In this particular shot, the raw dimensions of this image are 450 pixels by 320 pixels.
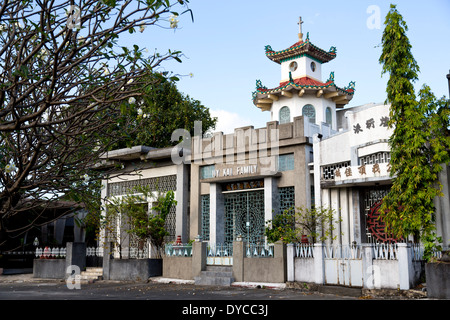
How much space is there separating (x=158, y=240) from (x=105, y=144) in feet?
45.0

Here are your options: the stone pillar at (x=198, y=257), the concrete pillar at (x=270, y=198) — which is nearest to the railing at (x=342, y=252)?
the concrete pillar at (x=270, y=198)

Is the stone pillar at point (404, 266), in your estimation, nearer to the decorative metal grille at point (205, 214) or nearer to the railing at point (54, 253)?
the decorative metal grille at point (205, 214)

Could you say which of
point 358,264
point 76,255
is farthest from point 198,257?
point 76,255

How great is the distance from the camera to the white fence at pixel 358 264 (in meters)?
11.6

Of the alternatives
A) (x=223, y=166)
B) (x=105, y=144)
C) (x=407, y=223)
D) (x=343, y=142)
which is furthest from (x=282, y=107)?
(x=105, y=144)

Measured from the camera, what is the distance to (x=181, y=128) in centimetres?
2862

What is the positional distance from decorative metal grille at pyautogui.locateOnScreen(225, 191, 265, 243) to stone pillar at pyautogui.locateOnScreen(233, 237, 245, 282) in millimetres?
1902

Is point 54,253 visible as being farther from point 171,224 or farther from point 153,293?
point 153,293

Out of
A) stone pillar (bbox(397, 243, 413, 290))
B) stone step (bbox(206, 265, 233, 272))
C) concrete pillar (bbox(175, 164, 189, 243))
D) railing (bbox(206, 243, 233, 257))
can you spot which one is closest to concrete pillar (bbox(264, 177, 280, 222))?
railing (bbox(206, 243, 233, 257))

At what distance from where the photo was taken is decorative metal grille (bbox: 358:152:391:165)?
47.8ft

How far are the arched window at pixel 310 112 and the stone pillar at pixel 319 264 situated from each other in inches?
330

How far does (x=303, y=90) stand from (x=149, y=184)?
26.8 ft

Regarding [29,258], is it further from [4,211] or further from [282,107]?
[4,211]

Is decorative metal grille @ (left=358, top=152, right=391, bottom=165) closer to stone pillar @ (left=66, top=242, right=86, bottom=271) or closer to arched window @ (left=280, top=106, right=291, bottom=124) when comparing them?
arched window @ (left=280, top=106, right=291, bottom=124)
